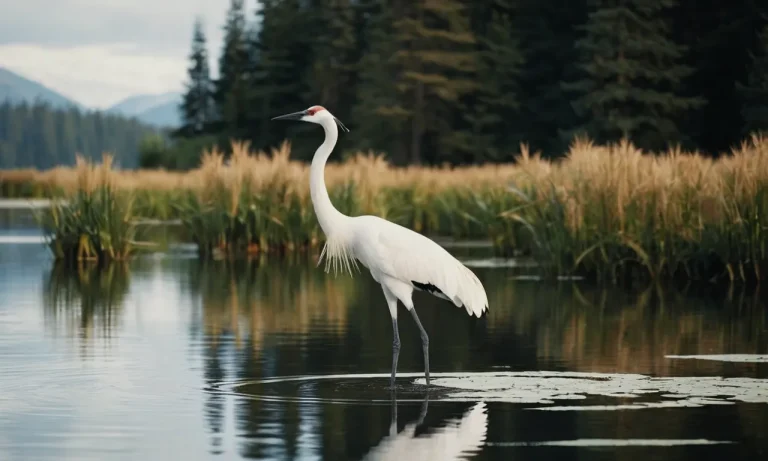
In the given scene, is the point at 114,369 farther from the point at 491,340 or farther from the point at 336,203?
the point at 336,203

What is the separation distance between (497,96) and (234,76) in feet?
96.4

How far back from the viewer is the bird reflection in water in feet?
25.0

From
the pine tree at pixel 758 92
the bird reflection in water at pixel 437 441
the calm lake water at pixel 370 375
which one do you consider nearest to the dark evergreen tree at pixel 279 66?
the pine tree at pixel 758 92

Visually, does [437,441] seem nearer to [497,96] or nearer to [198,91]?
[497,96]

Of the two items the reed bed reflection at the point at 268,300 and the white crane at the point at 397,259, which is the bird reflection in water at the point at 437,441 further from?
the reed bed reflection at the point at 268,300

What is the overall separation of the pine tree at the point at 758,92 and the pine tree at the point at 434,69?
16.3m

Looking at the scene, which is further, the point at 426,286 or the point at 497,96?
the point at 497,96

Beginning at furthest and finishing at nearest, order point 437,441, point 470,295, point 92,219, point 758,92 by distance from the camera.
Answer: point 758,92, point 92,219, point 470,295, point 437,441

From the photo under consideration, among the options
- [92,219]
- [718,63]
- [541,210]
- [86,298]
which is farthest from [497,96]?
[86,298]

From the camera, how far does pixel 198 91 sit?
110 metres

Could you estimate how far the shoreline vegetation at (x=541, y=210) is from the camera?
1930 cm

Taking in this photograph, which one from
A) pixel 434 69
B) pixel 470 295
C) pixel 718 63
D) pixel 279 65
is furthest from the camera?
pixel 279 65

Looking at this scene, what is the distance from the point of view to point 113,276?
21.4 metres

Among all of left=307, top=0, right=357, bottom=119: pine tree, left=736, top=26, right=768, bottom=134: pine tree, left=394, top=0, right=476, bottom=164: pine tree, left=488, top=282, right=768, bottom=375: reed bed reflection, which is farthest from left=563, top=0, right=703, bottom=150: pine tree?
left=488, top=282, right=768, bottom=375: reed bed reflection
